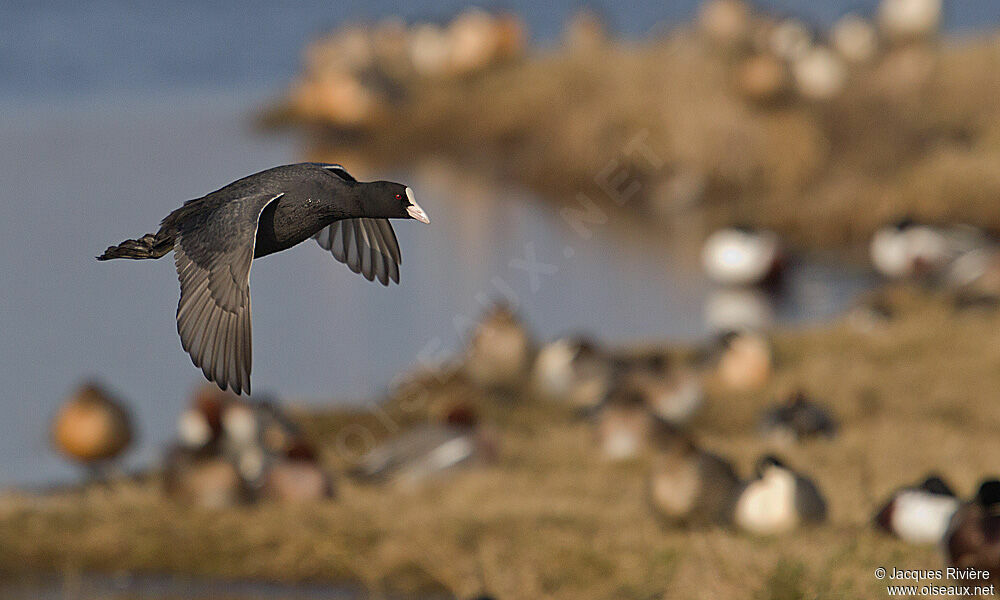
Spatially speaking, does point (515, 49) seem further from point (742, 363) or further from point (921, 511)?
point (921, 511)

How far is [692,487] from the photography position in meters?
7.18

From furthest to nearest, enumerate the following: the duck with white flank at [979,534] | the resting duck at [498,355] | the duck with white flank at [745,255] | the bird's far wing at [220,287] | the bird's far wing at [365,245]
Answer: the duck with white flank at [745,255], the resting duck at [498,355], the duck with white flank at [979,534], the bird's far wing at [365,245], the bird's far wing at [220,287]

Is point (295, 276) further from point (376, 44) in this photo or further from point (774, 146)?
point (376, 44)

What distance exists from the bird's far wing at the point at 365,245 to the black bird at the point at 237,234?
0.06 metres

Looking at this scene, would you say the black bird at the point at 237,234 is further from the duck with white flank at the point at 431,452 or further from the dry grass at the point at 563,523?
the duck with white flank at the point at 431,452

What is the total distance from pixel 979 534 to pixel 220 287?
400 centimetres

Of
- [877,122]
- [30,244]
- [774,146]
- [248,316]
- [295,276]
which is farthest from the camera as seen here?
[877,122]

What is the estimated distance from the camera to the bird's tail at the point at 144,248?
1.98 meters

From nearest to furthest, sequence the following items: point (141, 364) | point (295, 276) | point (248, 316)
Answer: point (248, 316), point (141, 364), point (295, 276)

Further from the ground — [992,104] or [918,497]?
[992,104]

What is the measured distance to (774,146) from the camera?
59.1ft

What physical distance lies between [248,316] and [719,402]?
8.73 metres

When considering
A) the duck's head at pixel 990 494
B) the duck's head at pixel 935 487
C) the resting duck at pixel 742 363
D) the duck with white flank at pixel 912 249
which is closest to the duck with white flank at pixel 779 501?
the duck's head at pixel 935 487

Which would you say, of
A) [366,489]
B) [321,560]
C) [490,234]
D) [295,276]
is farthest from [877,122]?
[321,560]
